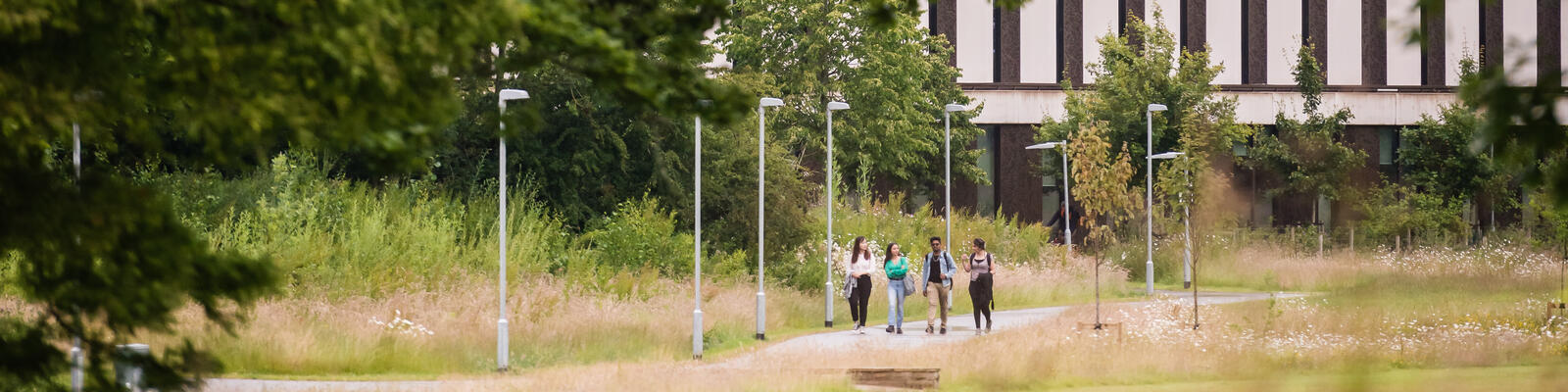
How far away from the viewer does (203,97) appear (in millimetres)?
4980

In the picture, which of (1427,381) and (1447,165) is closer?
(1427,381)

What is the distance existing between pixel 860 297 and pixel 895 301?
1438 millimetres

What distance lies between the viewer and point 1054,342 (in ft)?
71.4

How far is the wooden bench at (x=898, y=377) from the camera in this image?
17094mm

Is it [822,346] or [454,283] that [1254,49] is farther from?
[454,283]

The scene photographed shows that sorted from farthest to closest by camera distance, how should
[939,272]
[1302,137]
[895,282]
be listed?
1. [1302,137]
2. [895,282]
3. [939,272]

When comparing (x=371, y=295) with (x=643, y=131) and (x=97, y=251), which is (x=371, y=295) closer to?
(x=643, y=131)

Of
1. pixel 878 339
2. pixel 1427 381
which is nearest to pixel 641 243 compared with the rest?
pixel 878 339

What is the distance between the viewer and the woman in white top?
2714cm

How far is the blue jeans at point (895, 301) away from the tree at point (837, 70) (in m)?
17.4

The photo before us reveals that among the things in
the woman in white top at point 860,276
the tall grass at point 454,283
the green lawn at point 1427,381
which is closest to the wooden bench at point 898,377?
the green lawn at point 1427,381

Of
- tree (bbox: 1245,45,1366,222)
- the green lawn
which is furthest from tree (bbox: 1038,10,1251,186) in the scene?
the green lawn

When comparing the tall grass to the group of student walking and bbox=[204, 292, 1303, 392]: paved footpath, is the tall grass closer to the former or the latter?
bbox=[204, 292, 1303, 392]: paved footpath

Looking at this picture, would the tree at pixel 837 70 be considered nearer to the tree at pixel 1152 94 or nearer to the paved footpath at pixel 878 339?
the tree at pixel 1152 94
